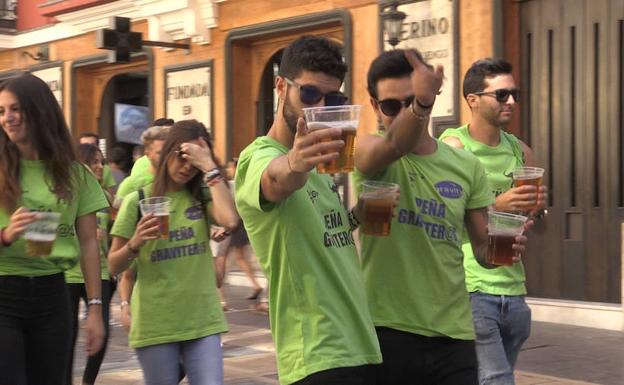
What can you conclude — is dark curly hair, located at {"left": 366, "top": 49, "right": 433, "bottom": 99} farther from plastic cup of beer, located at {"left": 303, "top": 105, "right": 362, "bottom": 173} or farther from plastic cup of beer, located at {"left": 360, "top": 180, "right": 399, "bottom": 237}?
plastic cup of beer, located at {"left": 303, "top": 105, "right": 362, "bottom": 173}

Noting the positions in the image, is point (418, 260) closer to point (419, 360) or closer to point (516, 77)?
point (419, 360)

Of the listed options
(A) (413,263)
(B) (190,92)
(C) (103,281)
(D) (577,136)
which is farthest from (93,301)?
(B) (190,92)

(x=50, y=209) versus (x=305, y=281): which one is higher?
(x=50, y=209)

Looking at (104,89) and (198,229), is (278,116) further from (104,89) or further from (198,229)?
(104,89)

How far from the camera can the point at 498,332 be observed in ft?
16.2

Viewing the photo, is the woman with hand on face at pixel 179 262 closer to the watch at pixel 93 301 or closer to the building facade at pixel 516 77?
the watch at pixel 93 301

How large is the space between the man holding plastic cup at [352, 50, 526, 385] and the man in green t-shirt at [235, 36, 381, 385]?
269 mm

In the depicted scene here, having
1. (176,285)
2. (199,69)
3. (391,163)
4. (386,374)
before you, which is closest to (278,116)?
(391,163)

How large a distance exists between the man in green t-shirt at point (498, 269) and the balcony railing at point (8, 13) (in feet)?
55.5

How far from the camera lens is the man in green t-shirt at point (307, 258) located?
11.2 ft

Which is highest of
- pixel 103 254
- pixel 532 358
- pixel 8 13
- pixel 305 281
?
pixel 8 13

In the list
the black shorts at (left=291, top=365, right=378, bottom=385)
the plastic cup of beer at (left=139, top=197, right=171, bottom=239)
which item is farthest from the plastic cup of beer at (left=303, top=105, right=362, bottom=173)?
the plastic cup of beer at (left=139, top=197, right=171, bottom=239)

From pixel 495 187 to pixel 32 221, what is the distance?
208 centimetres

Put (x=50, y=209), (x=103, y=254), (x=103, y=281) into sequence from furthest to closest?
(x=103, y=254), (x=103, y=281), (x=50, y=209)
